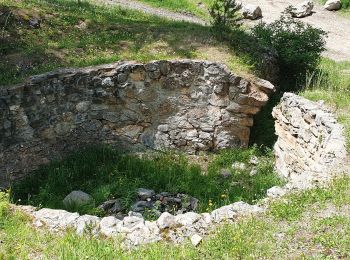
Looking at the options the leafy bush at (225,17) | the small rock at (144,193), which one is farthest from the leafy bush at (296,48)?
the small rock at (144,193)

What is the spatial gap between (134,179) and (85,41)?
4.35 meters

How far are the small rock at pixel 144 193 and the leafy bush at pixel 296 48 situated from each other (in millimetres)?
5416

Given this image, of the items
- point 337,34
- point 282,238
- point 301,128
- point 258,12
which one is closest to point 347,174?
point 282,238

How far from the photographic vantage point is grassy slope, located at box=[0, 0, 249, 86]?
11039 mm

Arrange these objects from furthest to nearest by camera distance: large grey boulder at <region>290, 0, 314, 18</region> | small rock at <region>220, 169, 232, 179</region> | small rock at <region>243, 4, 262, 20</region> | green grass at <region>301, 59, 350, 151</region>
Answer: large grey boulder at <region>290, 0, 314, 18</region> < small rock at <region>243, 4, 262, 20</region> < small rock at <region>220, 169, 232, 179</region> < green grass at <region>301, 59, 350, 151</region>

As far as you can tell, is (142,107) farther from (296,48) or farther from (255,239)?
(255,239)

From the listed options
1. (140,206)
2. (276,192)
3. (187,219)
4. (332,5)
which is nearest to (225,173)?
(140,206)

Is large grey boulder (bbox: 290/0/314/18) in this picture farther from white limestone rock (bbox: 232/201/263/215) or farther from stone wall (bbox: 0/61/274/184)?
white limestone rock (bbox: 232/201/263/215)

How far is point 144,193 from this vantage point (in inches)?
369

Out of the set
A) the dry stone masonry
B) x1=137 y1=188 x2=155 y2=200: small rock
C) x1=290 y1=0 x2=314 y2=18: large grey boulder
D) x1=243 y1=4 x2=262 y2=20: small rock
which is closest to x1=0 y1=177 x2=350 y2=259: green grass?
the dry stone masonry

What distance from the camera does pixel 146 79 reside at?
35.6ft

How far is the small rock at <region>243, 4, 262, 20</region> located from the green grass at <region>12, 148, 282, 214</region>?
11861 millimetres

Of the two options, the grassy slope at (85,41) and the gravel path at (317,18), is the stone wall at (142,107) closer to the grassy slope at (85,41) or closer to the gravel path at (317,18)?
the grassy slope at (85,41)

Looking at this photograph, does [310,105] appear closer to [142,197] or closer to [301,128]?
[301,128]
